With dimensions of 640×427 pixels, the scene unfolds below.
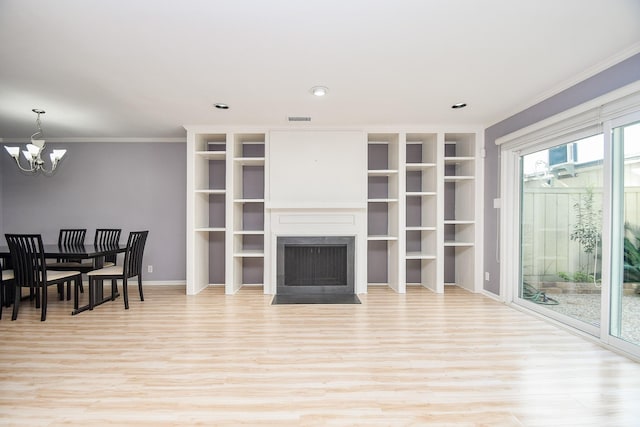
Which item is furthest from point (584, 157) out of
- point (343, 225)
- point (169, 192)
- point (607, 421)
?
point (169, 192)

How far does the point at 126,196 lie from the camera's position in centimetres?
512

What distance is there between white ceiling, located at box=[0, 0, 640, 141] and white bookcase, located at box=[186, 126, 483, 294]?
78cm

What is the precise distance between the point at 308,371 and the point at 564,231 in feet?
9.43

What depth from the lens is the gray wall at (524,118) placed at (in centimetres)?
246

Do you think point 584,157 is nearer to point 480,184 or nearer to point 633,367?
point 480,184

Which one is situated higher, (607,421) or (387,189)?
(387,189)

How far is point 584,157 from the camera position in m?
2.95

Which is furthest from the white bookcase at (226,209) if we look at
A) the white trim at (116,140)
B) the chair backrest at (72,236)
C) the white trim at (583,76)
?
the white trim at (583,76)

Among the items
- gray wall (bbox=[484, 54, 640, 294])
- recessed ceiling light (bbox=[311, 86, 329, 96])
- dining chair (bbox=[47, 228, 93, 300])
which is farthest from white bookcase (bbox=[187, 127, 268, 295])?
gray wall (bbox=[484, 54, 640, 294])

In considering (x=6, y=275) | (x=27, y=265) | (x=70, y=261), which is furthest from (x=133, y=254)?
(x=6, y=275)

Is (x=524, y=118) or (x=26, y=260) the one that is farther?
(x=524, y=118)

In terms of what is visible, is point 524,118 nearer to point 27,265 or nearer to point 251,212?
point 251,212

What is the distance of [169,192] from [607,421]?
17.8ft

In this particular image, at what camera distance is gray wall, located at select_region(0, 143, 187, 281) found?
5.11 metres
